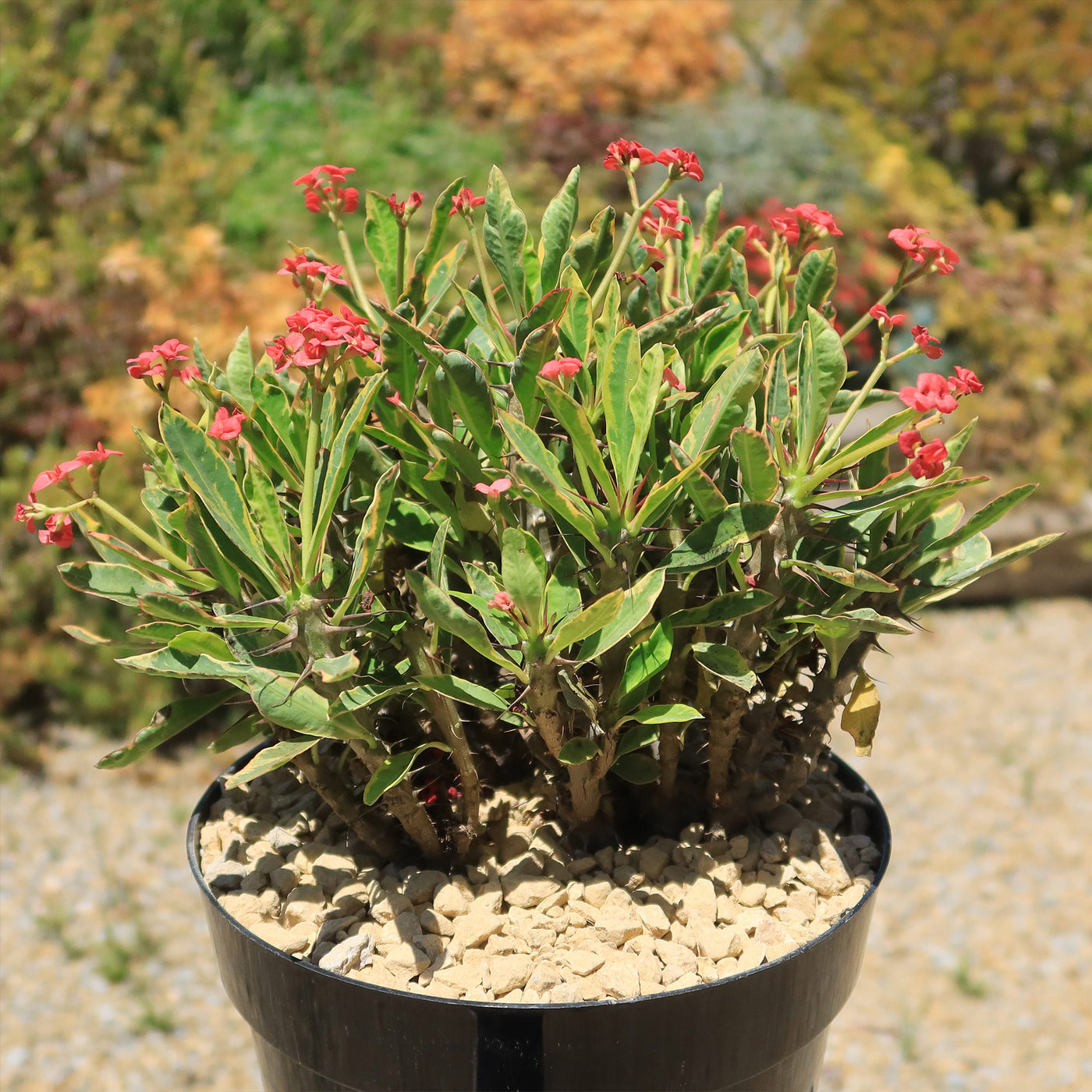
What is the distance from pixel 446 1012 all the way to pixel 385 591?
1.34 feet

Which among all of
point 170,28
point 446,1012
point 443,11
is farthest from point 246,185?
point 446,1012

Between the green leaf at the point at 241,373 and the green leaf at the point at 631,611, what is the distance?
45 centimetres

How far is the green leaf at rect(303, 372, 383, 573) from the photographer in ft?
3.02

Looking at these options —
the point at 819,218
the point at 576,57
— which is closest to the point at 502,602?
the point at 819,218

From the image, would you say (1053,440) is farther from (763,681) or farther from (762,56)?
(762,56)

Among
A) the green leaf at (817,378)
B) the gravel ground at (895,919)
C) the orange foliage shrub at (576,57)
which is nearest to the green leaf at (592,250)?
the green leaf at (817,378)

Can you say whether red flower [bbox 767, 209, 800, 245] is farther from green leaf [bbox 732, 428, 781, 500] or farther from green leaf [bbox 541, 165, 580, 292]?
green leaf [bbox 732, 428, 781, 500]

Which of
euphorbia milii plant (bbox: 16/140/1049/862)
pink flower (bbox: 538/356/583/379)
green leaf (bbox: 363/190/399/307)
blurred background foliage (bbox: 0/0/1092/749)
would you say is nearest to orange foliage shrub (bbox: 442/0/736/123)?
blurred background foliage (bbox: 0/0/1092/749)

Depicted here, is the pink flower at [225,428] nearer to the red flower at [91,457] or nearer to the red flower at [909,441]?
the red flower at [91,457]

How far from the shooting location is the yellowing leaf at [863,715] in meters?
1.08

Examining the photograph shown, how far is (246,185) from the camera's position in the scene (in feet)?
15.0

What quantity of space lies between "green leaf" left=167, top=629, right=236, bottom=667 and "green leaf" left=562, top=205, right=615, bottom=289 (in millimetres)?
480

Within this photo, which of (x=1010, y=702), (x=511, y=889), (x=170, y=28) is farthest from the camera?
(x=170, y=28)

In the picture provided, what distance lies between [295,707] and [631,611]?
288mm
